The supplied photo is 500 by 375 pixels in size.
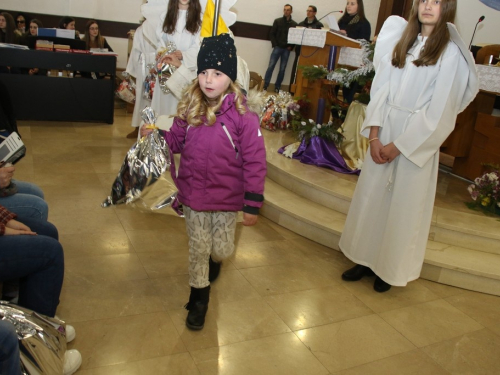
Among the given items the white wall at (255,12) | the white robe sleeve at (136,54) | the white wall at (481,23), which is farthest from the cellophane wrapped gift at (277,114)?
the white wall at (481,23)

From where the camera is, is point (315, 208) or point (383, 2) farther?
point (383, 2)

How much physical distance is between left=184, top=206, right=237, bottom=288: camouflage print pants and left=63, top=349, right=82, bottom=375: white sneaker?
0.65m

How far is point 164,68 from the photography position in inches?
161

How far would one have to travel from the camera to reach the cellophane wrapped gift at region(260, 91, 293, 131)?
5.92m

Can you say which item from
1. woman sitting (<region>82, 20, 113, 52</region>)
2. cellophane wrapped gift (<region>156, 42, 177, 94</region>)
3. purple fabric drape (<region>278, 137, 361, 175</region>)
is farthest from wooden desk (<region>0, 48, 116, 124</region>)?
purple fabric drape (<region>278, 137, 361, 175</region>)

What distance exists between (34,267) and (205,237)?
803 mm

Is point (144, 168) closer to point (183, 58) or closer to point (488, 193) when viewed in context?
point (183, 58)

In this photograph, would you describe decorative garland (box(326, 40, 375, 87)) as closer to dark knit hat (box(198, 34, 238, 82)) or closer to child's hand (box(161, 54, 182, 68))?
child's hand (box(161, 54, 182, 68))

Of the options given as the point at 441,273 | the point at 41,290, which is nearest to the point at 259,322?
the point at 41,290

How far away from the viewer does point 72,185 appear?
14.2 feet

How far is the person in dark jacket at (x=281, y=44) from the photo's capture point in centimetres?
1081

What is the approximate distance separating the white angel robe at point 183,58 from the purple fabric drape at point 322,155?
4.28ft

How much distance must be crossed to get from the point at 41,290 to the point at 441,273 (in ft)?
8.25

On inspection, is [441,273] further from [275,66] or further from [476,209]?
[275,66]
